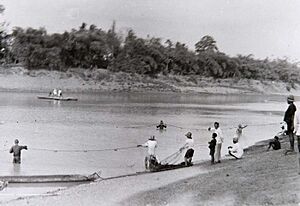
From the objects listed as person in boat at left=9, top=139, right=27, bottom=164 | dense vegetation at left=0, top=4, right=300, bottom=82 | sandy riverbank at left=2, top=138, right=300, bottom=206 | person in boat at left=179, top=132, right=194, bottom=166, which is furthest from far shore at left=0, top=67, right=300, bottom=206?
dense vegetation at left=0, top=4, right=300, bottom=82

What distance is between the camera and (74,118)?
128 feet

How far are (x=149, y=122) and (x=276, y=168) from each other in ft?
79.6

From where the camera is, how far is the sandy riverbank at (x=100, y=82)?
243 feet

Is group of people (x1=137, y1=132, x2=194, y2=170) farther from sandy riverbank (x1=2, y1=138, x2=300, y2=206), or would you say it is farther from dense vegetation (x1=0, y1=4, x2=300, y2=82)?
dense vegetation (x1=0, y1=4, x2=300, y2=82)

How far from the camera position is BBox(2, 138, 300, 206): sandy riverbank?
36.7 ft

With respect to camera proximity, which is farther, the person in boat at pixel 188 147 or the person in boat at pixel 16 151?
the person in boat at pixel 16 151

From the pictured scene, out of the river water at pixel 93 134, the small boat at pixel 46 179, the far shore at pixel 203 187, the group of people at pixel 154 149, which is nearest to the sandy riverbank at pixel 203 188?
the far shore at pixel 203 187

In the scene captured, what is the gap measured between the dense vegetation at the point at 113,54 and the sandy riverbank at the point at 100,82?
7.76 ft

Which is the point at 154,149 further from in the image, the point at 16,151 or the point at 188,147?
the point at 16,151

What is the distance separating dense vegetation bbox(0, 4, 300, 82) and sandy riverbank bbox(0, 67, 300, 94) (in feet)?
7.76

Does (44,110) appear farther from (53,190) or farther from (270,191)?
(270,191)

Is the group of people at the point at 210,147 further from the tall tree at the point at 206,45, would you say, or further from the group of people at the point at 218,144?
the tall tree at the point at 206,45

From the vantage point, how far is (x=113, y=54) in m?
92.2

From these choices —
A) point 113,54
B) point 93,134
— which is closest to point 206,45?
point 113,54
